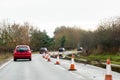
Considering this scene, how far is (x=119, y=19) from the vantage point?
6234 cm

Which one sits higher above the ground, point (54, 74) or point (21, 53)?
point (21, 53)

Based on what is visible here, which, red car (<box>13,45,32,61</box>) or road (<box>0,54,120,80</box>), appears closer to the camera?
road (<box>0,54,120,80</box>)

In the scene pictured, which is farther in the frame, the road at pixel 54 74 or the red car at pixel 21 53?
the red car at pixel 21 53

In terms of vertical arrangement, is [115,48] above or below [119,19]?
below

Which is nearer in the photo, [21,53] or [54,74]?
[54,74]

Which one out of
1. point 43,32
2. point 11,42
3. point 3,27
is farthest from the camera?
point 43,32

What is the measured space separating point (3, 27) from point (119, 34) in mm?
57857

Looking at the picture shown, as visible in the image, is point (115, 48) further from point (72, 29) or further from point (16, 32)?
point (72, 29)

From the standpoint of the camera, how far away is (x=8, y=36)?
346 ft

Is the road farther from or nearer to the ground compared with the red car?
nearer to the ground

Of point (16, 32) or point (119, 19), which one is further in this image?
point (16, 32)

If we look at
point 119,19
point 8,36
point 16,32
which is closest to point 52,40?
point 16,32

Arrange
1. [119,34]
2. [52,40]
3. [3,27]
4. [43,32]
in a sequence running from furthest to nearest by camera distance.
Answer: [52,40] < [43,32] < [3,27] < [119,34]

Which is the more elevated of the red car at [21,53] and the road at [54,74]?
the red car at [21,53]
